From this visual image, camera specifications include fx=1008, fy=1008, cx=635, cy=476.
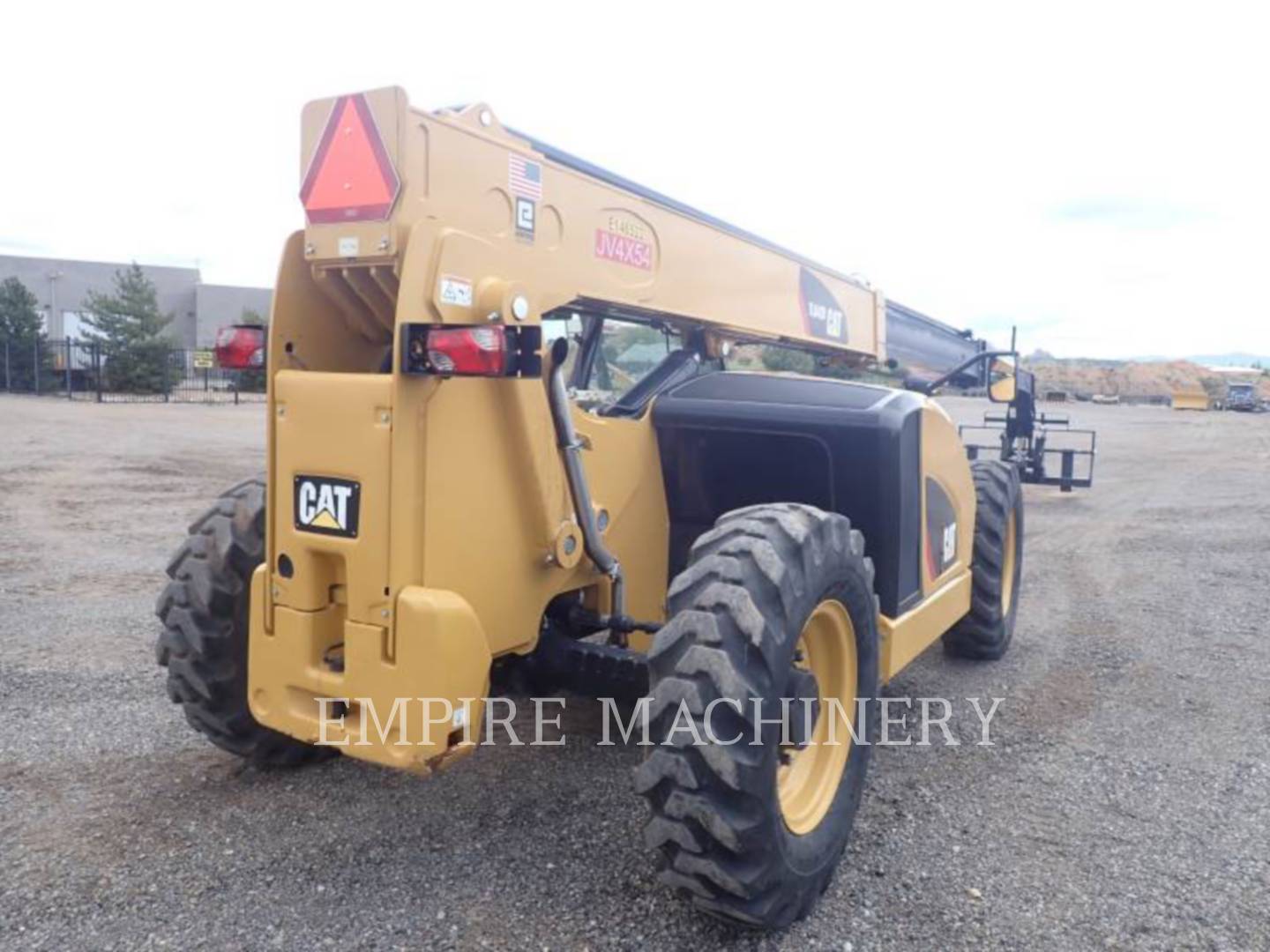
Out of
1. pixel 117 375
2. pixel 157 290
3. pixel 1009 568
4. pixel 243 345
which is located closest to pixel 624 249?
pixel 243 345

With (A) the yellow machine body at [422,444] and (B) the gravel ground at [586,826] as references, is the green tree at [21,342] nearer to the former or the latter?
(B) the gravel ground at [586,826]

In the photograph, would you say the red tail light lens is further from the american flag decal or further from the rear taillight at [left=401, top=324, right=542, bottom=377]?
the american flag decal

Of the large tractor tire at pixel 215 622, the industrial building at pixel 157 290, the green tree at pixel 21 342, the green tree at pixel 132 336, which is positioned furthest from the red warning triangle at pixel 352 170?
the industrial building at pixel 157 290

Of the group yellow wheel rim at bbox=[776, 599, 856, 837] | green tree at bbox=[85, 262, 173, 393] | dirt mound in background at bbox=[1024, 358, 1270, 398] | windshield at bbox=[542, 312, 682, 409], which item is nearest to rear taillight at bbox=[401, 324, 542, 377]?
windshield at bbox=[542, 312, 682, 409]

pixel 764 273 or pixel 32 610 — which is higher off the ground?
pixel 764 273

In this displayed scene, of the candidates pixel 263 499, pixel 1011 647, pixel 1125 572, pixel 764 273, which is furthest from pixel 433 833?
pixel 1125 572

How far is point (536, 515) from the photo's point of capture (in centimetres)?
337

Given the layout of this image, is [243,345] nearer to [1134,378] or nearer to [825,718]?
[825,718]

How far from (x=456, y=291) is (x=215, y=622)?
165 centimetres

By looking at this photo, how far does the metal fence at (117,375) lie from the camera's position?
30763mm

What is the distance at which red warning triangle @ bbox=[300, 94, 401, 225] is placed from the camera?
118 inches

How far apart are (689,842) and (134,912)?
1.77 meters

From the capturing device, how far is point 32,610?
258 inches

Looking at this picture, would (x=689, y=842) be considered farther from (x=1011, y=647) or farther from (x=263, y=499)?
(x=1011, y=647)
